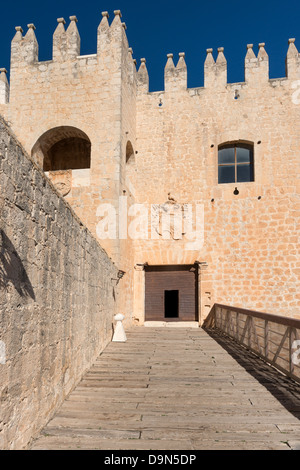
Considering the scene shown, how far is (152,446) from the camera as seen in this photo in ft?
9.04

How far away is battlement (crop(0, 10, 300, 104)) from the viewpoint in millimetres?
10828

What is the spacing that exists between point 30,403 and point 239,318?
19.0ft

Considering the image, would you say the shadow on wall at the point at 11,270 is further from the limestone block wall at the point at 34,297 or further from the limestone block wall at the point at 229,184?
the limestone block wall at the point at 229,184

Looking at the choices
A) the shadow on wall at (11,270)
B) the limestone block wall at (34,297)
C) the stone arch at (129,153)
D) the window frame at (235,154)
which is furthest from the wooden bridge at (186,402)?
the stone arch at (129,153)

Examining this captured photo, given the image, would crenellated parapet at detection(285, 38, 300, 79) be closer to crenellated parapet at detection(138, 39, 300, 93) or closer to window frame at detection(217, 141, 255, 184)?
crenellated parapet at detection(138, 39, 300, 93)

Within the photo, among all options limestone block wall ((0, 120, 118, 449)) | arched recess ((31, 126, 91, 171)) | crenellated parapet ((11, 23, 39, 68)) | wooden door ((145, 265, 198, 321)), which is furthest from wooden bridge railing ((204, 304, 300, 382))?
crenellated parapet ((11, 23, 39, 68))

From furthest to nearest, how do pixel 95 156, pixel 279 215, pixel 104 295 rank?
pixel 279 215, pixel 95 156, pixel 104 295

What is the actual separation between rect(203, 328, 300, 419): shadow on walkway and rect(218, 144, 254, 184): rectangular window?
6128 mm

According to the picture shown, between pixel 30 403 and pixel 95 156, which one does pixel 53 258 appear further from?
pixel 95 156

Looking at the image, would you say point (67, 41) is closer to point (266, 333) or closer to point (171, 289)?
point (171, 289)

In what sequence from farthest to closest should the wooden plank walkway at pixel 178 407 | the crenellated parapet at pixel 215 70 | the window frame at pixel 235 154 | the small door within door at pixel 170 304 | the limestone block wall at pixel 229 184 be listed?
the small door within door at pixel 170 304 → the crenellated parapet at pixel 215 70 → the window frame at pixel 235 154 → the limestone block wall at pixel 229 184 → the wooden plank walkway at pixel 178 407

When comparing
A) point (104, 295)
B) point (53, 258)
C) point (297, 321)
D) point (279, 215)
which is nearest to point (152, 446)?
point (53, 258)

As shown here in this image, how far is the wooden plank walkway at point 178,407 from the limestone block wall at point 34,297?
265mm

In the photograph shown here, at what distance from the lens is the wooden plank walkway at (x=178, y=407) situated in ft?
9.37
